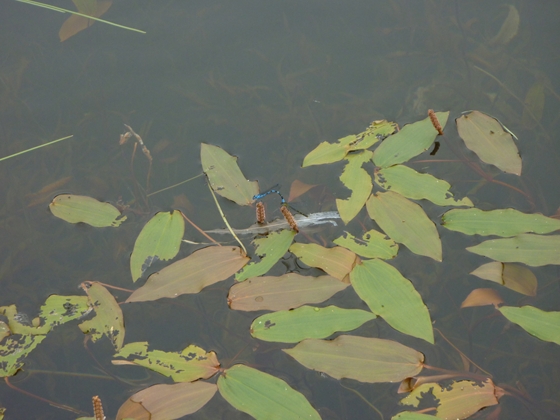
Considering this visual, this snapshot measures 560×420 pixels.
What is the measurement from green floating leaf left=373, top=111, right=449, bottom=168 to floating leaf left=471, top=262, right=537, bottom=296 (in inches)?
14.8

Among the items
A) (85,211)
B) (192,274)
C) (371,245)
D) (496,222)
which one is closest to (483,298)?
(496,222)

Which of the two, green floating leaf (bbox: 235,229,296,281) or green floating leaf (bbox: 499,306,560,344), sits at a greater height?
green floating leaf (bbox: 235,229,296,281)

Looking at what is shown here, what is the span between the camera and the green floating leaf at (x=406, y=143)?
1.52 metres

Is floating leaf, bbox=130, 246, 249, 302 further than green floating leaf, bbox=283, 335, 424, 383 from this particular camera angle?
Answer: Yes

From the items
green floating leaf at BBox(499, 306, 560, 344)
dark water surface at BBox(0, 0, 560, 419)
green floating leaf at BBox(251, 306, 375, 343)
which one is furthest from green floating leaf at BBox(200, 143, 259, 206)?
green floating leaf at BBox(499, 306, 560, 344)

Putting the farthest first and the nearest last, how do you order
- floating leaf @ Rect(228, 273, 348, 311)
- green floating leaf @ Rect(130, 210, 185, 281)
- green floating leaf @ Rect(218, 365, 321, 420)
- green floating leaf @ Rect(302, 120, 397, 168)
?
green floating leaf @ Rect(302, 120, 397, 168)
green floating leaf @ Rect(130, 210, 185, 281)
floating leaf @ Rect(228, 273, 348, 311)
green floating leaf @ Rect(218, 365, 321, 420)

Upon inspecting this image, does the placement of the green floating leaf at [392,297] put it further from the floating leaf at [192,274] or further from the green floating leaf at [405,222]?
the floating leaf at [192,274]

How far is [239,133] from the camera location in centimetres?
163

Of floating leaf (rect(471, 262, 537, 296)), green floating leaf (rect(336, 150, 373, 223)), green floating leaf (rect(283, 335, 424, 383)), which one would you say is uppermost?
green floating leaf (rect(336, 150, 373, 223))

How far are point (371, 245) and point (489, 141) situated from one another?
0.49 metres

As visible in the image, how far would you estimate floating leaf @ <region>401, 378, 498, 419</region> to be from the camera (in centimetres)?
119

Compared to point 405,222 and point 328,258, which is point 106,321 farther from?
point 405,222

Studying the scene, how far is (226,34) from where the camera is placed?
1774 mm

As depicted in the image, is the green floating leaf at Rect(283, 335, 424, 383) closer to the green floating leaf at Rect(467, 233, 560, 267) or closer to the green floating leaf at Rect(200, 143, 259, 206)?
the green floating leaf at Rect(467, 233, 560, 267)
